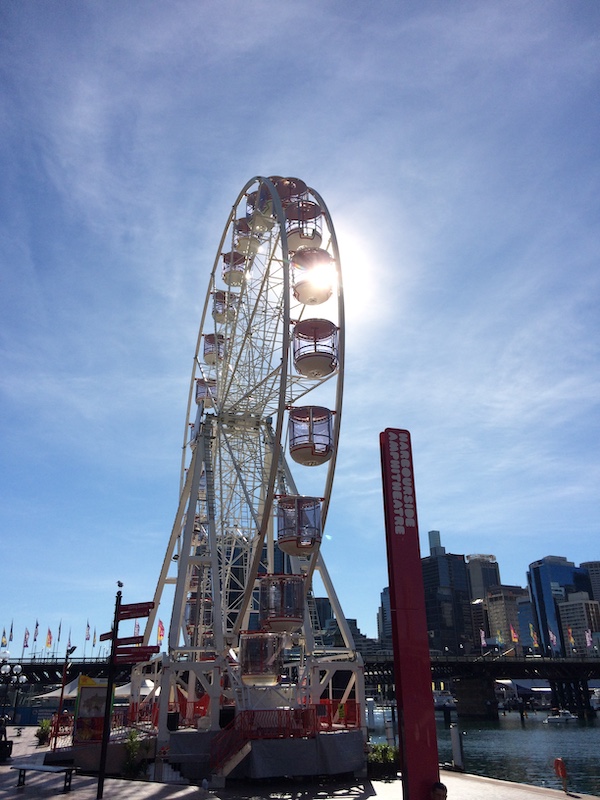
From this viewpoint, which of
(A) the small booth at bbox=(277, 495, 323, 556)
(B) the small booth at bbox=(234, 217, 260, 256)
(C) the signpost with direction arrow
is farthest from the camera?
(B) the small booth at bbox=(234, 217, 260, 256)

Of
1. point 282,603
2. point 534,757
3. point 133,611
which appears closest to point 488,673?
point 534,757

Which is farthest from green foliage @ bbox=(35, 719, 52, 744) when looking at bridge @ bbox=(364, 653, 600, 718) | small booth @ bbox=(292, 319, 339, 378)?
bridge @ bbox=(364, 653, 600, 718)

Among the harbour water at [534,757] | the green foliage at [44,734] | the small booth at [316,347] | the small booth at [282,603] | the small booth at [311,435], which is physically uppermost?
the small booth at [316,347]

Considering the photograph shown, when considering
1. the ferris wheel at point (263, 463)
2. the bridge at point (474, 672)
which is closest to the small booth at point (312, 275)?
the ferris wheel at point (263, 463)

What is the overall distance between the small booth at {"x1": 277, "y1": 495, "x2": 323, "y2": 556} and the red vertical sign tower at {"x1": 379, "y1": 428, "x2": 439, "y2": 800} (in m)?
14.0

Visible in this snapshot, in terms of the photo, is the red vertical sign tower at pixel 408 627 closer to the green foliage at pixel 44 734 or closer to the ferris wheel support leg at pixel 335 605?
the ferris wheel support leg at pixel 335 605

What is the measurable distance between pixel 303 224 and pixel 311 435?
1126 centimetres

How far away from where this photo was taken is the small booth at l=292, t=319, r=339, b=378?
31.6 m

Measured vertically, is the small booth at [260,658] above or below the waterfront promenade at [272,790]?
above

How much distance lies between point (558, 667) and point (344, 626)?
324 ft

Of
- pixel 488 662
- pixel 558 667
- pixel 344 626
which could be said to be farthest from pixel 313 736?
pixel 558 667

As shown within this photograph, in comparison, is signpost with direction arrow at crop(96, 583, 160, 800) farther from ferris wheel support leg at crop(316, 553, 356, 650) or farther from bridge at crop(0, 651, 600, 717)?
bridge at crop(0, 651, 600, 717)

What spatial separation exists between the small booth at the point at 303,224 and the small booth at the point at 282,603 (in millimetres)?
16377

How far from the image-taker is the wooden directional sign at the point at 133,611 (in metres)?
19.8
